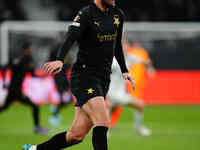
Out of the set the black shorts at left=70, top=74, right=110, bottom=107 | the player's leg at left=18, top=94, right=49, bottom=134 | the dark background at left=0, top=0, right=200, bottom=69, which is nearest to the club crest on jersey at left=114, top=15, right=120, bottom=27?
the black shorts at left=70, top=74, right=110, bottom=107

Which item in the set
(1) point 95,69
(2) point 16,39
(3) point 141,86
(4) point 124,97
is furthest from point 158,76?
(1) point 95,69

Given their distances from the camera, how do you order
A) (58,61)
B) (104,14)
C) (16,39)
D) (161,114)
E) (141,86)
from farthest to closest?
(16,39), (141,86), (161,114), (104,14), (58,61)

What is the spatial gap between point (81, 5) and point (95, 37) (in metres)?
18.5

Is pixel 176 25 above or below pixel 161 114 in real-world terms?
above

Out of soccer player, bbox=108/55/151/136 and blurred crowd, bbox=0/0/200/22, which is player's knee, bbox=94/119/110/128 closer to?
soccer player, bbox=108/55/151/136

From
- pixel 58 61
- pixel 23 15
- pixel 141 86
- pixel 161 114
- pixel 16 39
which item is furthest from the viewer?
pixel 23 15

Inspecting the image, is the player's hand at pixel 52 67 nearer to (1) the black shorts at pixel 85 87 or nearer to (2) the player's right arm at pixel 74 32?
(2) the player's right arm at pixel 74 32

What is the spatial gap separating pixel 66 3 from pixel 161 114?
10164mm

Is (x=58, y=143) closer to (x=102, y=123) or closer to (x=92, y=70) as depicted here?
(x=102, y=123)

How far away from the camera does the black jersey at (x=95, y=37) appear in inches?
266

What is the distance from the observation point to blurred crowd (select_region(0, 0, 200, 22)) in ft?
83.1

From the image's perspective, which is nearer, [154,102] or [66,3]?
[154,102]

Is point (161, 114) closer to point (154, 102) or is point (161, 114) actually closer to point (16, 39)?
point (154, 102)

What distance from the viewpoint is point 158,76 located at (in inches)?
789
